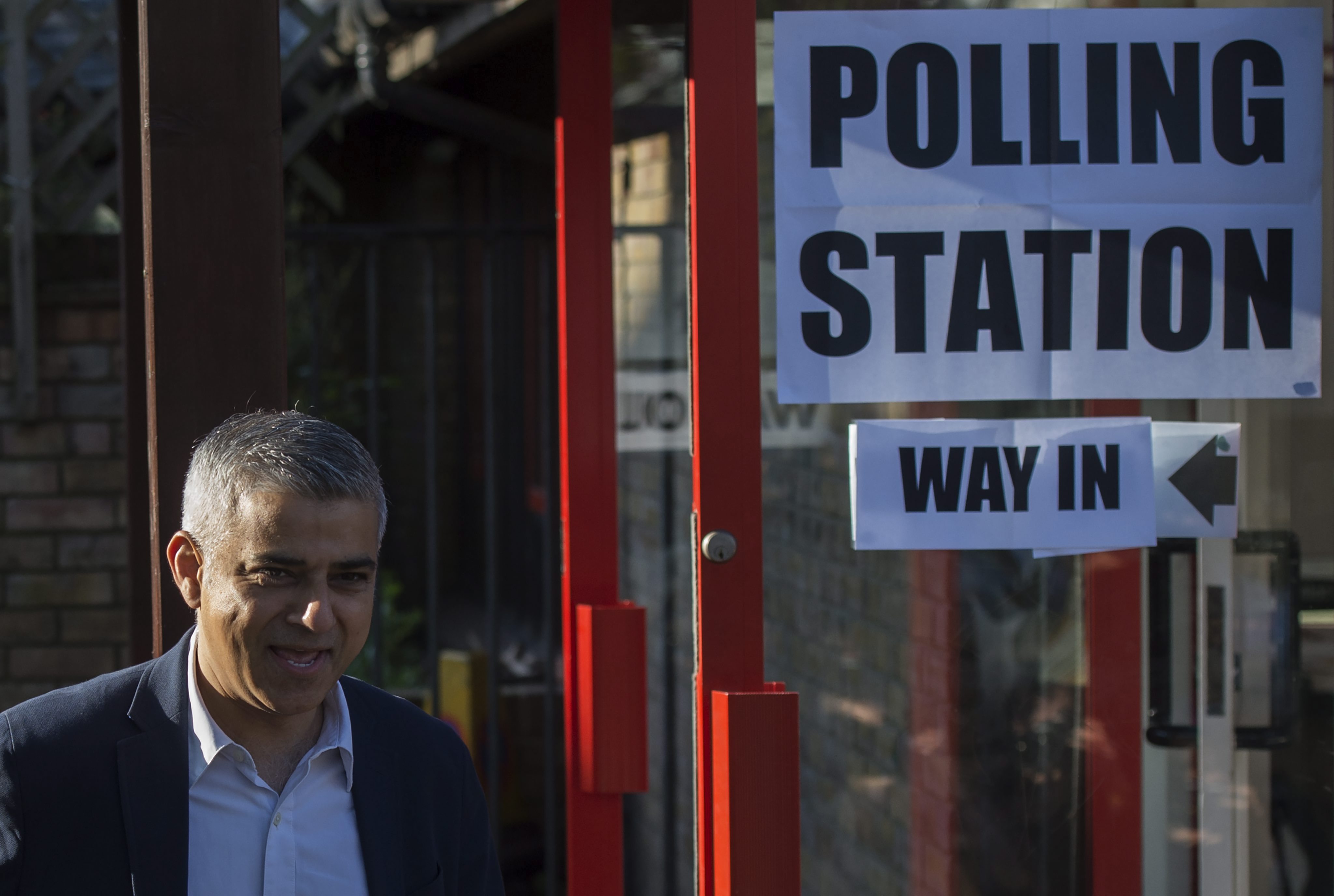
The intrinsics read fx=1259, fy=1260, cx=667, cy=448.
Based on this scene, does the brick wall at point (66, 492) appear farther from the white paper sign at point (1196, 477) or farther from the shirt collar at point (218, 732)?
the white paper sign at point (1196, 477)

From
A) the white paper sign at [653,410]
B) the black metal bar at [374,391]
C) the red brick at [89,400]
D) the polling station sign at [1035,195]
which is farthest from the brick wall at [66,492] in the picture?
the polling station sign at [1035,195]

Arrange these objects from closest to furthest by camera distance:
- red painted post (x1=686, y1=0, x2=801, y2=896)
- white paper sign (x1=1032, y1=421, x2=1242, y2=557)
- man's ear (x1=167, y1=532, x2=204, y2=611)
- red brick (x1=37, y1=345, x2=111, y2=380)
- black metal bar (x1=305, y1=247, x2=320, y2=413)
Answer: man's ear (x1=167, y1=532, x2=204, y2=611), red painted post (x1=686, y1=0, x2=801, y2=896), white paper sign (x1=1032, y1=421, x2=1242, y2=557), black metal bar (x1=305, y1=247, x2=320, y2=413), red brick (x1=37, y1=345, x2=111, y2=380)

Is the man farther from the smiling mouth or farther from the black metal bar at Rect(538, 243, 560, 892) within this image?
the black metal bar at Rect(538, 243, 560, 892)

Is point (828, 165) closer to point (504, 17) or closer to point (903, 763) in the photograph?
point (903, 763)

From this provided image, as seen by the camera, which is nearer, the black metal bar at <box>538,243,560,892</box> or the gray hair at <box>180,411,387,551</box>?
the gray hair at <box>180,411,387,551</box>

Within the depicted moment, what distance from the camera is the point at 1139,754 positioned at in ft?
7.41

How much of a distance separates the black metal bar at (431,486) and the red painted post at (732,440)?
1.94 metres

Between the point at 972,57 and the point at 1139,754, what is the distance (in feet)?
4.11

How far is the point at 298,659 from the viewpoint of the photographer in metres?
1.42

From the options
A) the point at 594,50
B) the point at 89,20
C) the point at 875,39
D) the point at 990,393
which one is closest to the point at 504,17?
the point at 89,20

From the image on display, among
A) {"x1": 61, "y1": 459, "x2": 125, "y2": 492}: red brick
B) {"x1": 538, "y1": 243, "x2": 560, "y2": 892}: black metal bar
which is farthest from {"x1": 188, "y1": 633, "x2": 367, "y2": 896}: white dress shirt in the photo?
{"x1": 61, "y1": 459, "x2": 125, "y2": 492}: red brick

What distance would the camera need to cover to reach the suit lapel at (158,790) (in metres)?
1.35

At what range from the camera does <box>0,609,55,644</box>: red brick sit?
12.6ft

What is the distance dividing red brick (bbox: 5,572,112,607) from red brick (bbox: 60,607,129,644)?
0.03 metres
